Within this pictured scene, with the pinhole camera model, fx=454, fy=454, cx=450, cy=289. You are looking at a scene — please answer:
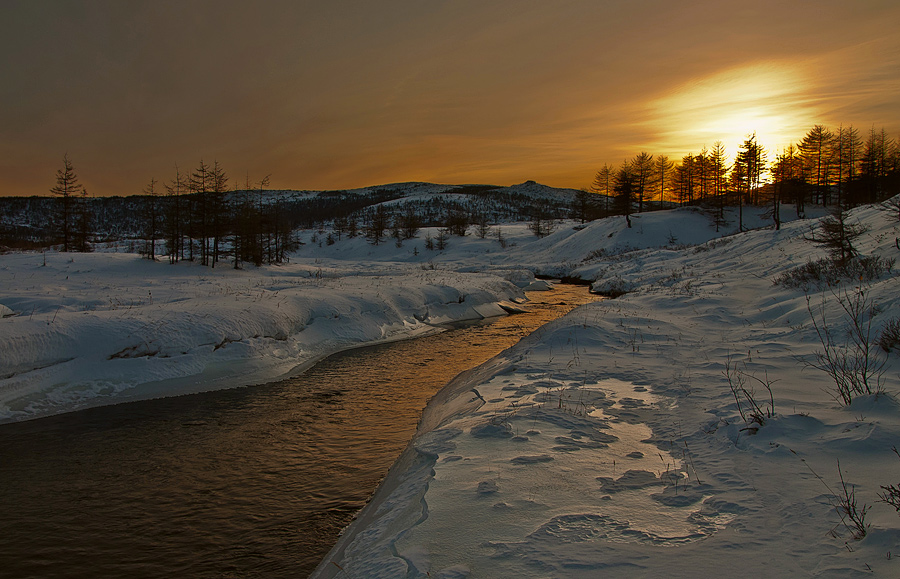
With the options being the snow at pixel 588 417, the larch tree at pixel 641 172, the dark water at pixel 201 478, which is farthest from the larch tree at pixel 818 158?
the dark water at pixel 201 478

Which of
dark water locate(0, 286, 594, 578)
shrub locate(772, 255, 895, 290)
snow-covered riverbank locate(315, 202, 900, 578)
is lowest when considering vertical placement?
dark water locate(0, 286, 594, 578)

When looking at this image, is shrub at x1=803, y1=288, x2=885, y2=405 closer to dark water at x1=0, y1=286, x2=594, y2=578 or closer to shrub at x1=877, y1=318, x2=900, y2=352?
shrub at x1=877, y1=318, x2=900, y2=352

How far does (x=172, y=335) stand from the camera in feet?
40.7

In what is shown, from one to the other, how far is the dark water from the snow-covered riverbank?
29.9 inches

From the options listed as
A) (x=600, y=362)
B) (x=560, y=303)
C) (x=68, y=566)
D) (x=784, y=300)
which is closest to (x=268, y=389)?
(x=68, y=566)

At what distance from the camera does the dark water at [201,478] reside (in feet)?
16.8

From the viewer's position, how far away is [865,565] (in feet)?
9.71

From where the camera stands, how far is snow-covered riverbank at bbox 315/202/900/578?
11.5 feet

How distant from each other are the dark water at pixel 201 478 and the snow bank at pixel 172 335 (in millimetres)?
981

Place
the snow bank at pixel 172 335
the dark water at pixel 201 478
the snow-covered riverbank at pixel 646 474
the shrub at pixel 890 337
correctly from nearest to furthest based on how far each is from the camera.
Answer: the snow-covered riverbank at pixel 646 474 < the dark water at pixel 201 478 < the shrub at pixel 890 337 < the snow bank at pixel 172 335

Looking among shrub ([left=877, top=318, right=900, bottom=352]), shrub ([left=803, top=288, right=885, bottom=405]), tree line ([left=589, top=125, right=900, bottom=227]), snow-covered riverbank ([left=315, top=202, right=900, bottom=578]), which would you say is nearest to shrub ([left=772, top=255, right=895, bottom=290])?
shrub ([left=803, top=288, right=885, bottom=405])

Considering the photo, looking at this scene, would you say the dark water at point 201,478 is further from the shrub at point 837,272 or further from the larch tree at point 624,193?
the larch tree at point 624,193

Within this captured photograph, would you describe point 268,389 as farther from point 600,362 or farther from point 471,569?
point 471,569

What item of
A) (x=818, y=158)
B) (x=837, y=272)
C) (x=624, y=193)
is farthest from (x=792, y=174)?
(x=837, y=272)
